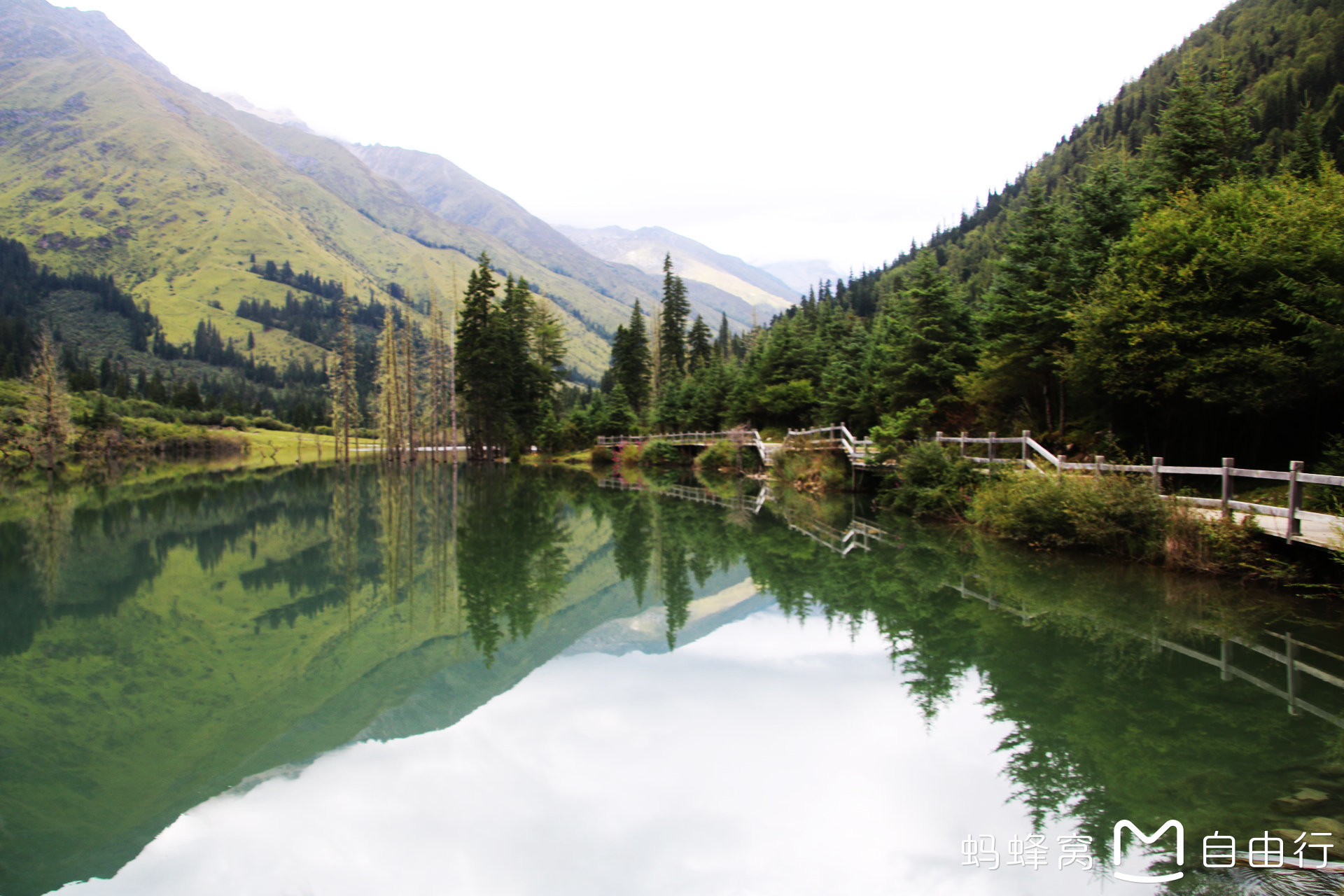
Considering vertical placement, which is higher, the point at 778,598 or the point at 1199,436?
the point at 1199,436

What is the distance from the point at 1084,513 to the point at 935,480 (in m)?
7.29

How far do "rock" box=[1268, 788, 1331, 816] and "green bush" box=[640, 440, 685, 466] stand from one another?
48.3 metres

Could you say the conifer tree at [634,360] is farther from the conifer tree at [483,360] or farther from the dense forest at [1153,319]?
the dense forest at [1153,319]

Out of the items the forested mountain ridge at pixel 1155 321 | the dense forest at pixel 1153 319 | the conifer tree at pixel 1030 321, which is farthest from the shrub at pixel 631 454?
the conifer tree at pixel 1030 321

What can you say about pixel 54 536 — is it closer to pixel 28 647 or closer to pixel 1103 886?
pixel 28 647

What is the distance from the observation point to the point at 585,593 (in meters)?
12.6

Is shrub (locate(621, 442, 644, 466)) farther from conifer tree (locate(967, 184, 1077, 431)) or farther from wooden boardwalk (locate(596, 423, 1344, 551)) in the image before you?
conifer tree (locate(967, 184, 1077, 431))

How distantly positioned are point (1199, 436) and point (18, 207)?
269m

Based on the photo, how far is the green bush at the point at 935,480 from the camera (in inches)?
787

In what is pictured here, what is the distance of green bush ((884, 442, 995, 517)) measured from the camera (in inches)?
787

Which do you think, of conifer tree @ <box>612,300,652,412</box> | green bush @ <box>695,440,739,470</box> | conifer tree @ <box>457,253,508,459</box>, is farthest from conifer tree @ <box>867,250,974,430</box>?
conifer tree @ <box>612,300,652,412</box>

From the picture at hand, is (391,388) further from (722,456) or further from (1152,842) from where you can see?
(1152,842)

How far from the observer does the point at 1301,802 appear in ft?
15.2

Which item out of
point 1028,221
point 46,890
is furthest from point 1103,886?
point 1028,221
